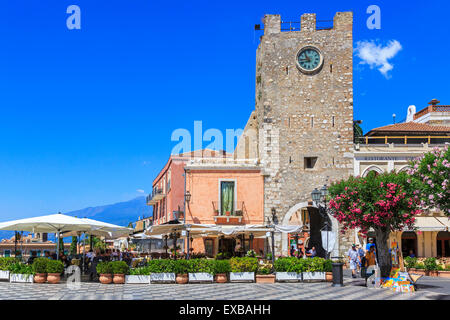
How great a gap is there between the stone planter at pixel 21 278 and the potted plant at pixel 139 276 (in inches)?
144

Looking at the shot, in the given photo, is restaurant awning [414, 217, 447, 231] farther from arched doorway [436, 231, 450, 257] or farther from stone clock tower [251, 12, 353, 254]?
stone clock tower [251, 12, 353, 254]

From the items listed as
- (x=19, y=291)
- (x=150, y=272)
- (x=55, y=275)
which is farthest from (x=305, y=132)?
(x=19, y=291)

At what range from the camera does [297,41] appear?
1368 inches

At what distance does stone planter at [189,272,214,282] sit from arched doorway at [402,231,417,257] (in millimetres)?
20428

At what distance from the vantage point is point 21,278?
20.0 meters

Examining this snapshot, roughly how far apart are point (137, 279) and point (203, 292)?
3905mm

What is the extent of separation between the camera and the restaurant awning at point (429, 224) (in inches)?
1325

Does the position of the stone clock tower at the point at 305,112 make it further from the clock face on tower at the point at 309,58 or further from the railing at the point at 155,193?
the railing at the point at 155,193

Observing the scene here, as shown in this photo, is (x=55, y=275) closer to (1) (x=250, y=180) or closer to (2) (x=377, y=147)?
(1) (x=250, y=180)

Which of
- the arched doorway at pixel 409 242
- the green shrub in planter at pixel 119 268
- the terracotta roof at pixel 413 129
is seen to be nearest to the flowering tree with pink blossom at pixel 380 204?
the green shrub in planter at pixel 119 268

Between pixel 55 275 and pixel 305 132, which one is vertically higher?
pixel 305 132

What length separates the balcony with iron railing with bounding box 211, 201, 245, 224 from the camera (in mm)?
33516
